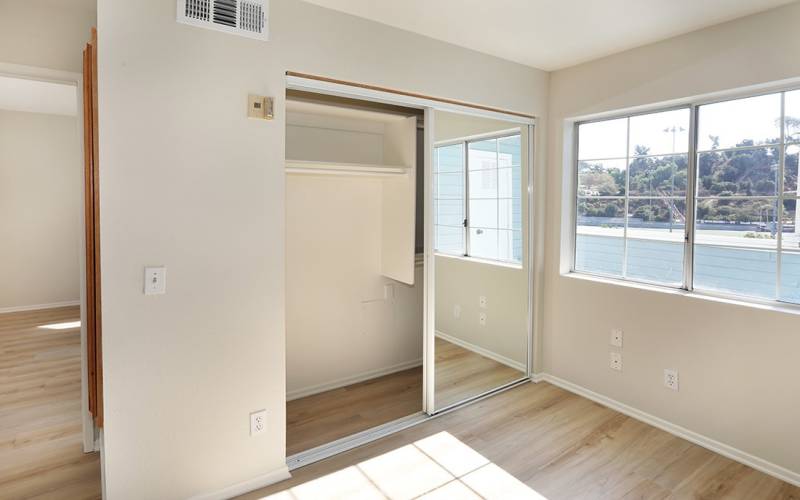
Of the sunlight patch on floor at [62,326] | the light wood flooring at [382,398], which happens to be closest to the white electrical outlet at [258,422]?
the light wood flooring at [382,398]

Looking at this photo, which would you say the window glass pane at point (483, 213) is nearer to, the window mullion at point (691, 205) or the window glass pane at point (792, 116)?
the window mullion at point (691, 205)

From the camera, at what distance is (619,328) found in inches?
126

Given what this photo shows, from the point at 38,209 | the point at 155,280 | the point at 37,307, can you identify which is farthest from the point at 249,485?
the point at 38,209

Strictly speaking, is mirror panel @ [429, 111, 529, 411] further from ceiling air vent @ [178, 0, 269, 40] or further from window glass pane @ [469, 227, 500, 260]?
ceiling air vent @ [178, 0, 269, 40]

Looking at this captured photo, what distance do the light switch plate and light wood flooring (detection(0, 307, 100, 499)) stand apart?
3.78ft

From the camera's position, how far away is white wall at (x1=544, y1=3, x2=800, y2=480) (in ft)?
8.04

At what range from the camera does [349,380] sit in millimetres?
3652

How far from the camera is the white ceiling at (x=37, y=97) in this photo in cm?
482

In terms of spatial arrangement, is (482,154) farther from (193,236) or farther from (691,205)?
(193,236)

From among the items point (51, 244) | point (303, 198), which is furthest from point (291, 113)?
point (51, 244)

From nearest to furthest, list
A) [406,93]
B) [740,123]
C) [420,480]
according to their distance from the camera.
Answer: [420,480], [740,123], [406,93]

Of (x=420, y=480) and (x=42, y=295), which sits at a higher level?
(x=42, y=295)

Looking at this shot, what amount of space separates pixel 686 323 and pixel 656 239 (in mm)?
579

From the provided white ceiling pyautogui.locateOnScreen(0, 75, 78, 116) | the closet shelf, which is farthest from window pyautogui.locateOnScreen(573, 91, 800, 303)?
white ceiling pyautogui.locateOnScreen(0, 75, 78, 116)
